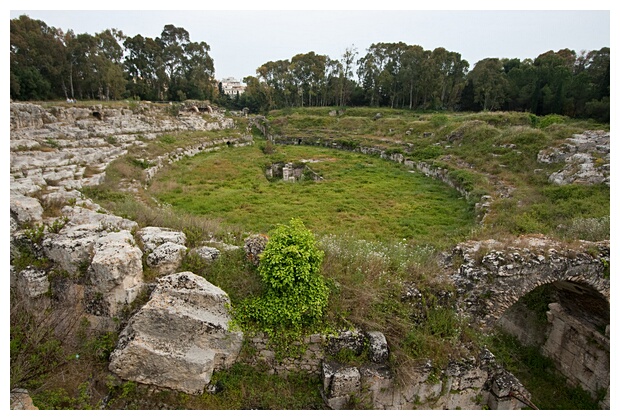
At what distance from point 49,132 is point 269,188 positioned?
42.9 feet

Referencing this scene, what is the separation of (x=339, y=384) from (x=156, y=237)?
14.9 ft

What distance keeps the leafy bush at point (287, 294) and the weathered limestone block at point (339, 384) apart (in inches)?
31.1

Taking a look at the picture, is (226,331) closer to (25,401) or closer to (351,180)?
(25,401)

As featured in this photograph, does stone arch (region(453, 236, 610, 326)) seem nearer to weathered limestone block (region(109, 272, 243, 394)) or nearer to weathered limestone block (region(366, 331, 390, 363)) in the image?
weathered limestone block (region(366, 331, 390, 363))

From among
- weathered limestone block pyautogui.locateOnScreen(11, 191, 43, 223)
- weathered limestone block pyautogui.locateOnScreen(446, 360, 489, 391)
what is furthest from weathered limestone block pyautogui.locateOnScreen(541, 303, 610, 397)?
weathered limestone block pyautogui.locateOnScreen(11, 191, 43, 223)

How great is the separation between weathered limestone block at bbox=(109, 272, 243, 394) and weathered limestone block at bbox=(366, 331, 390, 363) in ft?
7.26

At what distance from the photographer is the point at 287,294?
225 inches

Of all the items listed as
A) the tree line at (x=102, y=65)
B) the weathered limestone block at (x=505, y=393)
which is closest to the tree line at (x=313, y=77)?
the tree line at (x=102, y=65)

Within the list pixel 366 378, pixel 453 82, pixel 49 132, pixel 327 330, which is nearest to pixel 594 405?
pixel 366 378

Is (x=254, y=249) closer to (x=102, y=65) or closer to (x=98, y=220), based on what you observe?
(x=98, y=220)

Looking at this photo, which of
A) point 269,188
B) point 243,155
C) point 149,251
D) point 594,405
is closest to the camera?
point 149,251

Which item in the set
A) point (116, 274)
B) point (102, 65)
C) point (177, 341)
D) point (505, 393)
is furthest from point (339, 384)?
point (102, 65)

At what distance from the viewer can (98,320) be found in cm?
575

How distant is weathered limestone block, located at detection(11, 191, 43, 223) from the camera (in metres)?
7.25
